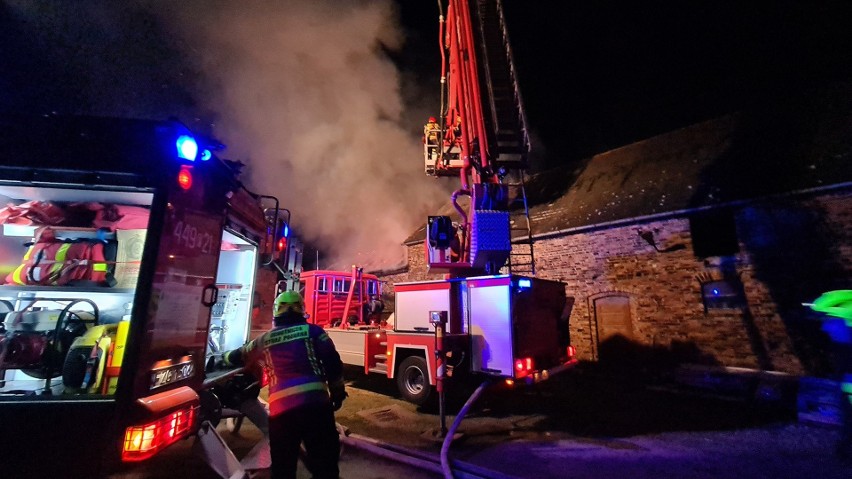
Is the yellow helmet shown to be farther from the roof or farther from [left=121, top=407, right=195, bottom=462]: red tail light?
the roof

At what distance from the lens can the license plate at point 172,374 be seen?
2087mm

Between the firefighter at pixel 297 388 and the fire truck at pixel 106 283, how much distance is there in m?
0.46

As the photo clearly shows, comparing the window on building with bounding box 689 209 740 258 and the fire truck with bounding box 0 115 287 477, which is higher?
the window on building with bounding box 689 209 740 258

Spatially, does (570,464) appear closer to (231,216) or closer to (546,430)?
(546,430)

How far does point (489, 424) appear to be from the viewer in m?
5.43

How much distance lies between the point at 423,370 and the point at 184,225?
15.7ft

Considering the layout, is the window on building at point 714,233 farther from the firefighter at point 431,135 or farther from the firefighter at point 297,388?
the firefighter at point 297,388

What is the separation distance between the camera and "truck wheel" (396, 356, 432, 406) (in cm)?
617

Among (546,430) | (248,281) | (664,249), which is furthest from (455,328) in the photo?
(664,249)

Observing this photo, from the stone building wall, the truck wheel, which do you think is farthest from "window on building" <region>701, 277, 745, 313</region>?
the truck wheel

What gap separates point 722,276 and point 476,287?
678 cm

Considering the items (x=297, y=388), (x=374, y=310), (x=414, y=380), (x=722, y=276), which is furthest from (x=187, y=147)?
(x=722, y=276)

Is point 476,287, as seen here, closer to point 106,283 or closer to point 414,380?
point 414,380

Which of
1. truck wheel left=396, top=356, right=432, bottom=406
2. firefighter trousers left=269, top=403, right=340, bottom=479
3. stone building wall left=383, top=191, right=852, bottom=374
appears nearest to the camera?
firefighter trousers left=269, top=403, right=340, bottom=479
